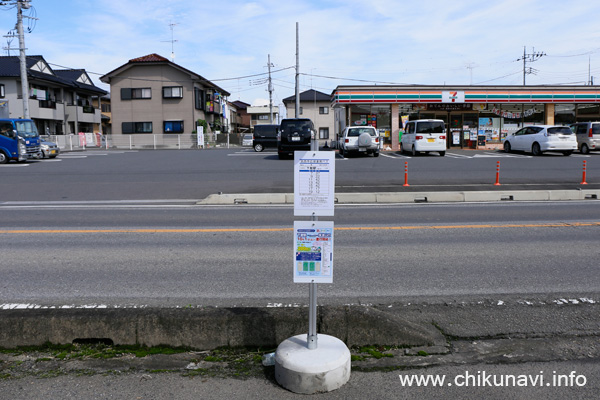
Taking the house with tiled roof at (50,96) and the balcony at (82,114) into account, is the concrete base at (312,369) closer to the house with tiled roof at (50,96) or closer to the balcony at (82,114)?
the house with tiled roof at (50,96)

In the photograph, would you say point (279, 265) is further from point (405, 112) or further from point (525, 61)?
point (525, 61)

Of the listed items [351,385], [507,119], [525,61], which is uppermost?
[525,61]

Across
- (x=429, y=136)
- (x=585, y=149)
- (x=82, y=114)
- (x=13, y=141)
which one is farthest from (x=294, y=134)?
(x=82, y=114)

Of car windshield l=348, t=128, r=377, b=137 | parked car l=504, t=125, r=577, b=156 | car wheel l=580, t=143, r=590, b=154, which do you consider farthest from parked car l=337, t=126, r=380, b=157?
car wheel l=580, t=143, r=590, b=154

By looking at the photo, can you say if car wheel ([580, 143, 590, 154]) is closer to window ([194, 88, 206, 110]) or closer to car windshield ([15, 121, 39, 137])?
car windshield ([15, 121, 39, 137])

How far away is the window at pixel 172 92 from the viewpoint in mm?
51625

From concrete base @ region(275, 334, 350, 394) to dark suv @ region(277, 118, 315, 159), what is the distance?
2299 cm

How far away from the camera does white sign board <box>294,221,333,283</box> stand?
378cm

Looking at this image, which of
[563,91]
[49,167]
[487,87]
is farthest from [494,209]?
[563,91]

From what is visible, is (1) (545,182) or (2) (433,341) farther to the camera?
(1) (545,182)

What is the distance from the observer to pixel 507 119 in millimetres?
37875

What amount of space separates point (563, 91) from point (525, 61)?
129 feet

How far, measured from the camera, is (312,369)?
3520 mm

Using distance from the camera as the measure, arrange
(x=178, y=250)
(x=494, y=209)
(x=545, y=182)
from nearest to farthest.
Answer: (x=178, y=250)
(x=494, y=209)
(x=545, y=182)
